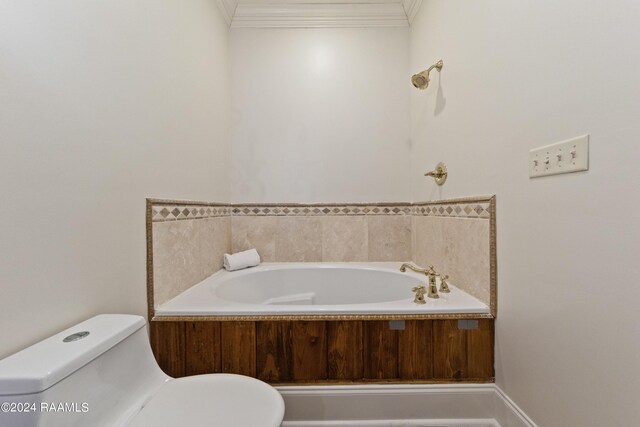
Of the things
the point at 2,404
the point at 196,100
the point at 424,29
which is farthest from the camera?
the point at 424,29

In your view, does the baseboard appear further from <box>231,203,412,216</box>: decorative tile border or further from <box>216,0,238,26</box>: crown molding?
<box>216,0,238,26</box>: crown molding

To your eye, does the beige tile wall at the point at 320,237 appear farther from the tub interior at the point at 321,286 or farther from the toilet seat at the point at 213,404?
the toilet seat at the point at 213,404

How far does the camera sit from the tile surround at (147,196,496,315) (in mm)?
1329

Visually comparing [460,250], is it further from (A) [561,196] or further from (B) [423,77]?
(B) [423,77]

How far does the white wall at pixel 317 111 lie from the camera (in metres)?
2.28

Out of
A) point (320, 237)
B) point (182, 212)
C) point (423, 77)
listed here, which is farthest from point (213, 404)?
point (423, 77)

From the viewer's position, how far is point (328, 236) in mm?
2287

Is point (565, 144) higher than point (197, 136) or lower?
lower

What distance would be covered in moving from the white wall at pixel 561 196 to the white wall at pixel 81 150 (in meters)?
1.47

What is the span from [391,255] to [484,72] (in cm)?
139

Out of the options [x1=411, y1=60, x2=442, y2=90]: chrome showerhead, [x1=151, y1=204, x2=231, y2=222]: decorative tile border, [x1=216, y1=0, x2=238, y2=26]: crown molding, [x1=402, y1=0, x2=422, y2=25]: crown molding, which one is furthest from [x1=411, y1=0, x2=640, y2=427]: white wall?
[x1=216, y1=0, x2=238, y2=26]: crown molding

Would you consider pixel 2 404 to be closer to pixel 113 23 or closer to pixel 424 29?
pixel 113 23

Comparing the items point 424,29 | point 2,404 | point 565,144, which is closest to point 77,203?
point 2,404

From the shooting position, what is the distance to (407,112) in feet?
7.57
